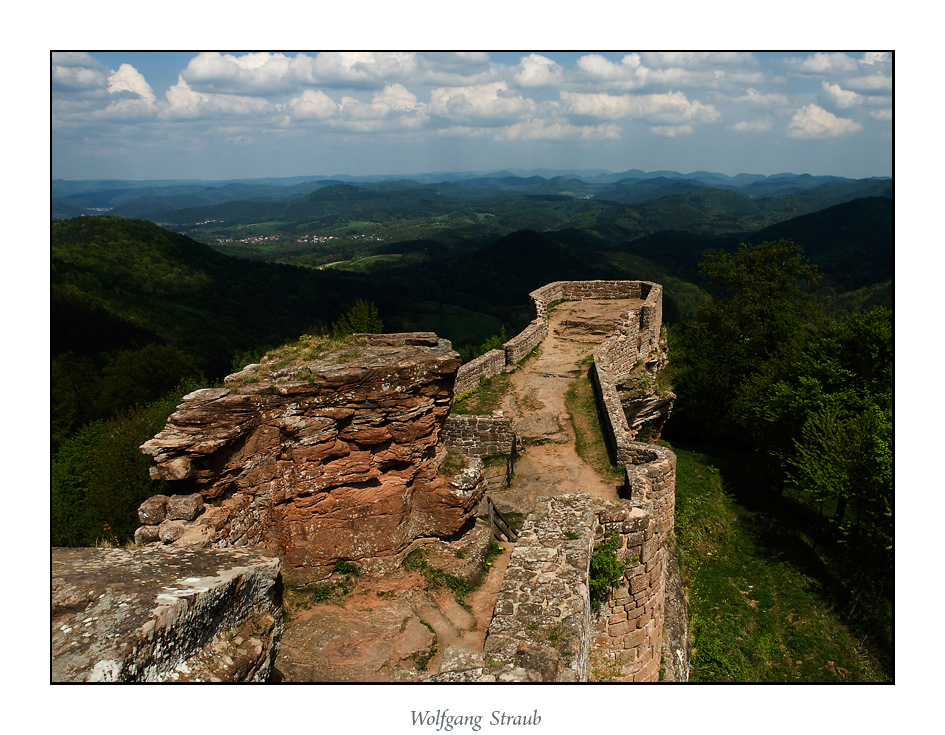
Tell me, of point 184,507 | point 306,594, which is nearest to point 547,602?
point 306,594

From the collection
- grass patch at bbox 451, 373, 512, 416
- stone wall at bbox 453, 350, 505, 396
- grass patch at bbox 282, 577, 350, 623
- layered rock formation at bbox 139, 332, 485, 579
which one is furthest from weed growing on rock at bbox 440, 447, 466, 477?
stone wall at bbox 453, 350, 505, 396

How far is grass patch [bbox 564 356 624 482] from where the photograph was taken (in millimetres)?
12789

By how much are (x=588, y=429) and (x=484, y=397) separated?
3337 mm

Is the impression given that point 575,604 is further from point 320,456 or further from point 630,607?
point 320,456

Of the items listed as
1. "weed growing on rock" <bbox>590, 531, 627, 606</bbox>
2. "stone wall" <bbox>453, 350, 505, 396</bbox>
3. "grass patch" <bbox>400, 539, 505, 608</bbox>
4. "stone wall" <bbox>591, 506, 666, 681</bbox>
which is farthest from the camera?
"stone wall" <bbox>453, 350, 505, 396</bbox>

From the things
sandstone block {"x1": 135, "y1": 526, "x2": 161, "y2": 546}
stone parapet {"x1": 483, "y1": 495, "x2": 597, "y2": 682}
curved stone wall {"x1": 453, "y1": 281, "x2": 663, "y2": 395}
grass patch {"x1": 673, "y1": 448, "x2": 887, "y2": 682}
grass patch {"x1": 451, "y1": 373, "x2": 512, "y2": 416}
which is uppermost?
curved stone wall {"x1": 453, "y1": 281, "x2": 663, "y2": 395}

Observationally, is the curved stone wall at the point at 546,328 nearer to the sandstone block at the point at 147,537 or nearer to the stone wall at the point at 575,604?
the stone wall at the point at 575,604

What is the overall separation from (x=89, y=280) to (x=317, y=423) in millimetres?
84360

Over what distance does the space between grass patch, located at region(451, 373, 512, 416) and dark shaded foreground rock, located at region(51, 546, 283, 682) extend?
9.54 metres

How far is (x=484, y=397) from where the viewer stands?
54.8ft

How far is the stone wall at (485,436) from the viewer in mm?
13773

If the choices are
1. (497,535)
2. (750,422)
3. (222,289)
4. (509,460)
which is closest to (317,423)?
(497,535)

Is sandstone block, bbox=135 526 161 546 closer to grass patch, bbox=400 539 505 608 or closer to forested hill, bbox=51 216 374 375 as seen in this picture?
grass patch, bbox=400 539 505 608

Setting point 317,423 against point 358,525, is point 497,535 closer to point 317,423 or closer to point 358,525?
point 358,525
